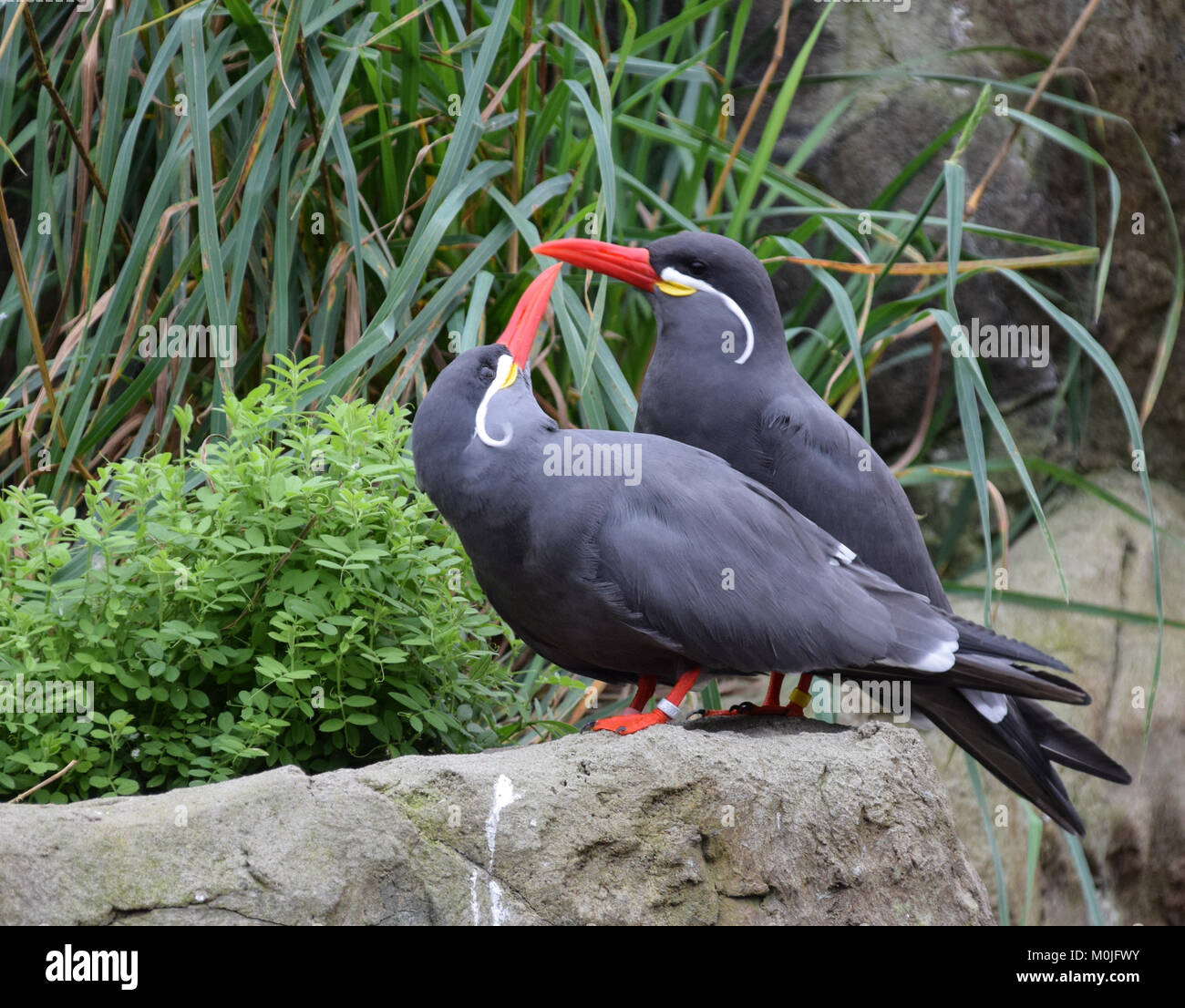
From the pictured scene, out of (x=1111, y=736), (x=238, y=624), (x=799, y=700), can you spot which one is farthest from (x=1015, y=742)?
(x=1111, y=736)

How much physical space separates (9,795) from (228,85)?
2171mm

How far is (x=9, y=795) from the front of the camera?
7.42 ft

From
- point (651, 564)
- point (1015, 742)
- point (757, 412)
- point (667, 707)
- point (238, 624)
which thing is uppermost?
point (757, 412)

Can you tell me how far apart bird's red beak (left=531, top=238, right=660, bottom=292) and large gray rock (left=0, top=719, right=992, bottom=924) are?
3.24 ft

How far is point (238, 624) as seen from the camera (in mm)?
2334

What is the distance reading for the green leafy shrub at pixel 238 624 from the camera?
226 cm

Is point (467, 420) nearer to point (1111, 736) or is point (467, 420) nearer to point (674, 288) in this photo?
point (674, 288)

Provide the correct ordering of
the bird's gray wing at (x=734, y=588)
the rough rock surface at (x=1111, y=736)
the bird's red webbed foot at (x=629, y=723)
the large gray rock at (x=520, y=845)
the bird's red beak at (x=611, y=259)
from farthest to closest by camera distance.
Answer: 1. the rough rock surface at (x=1111, y=736)
2. the bird's red beak at (x=611, y=259)
3. the bird's red webbed foot at (x=629, y=723)
4. the bird's gray wing at (x=734, y=588)
5. the large gray rock at (x=520, y=845)

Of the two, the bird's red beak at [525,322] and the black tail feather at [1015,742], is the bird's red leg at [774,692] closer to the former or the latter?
the black tail feather at [1015,742]

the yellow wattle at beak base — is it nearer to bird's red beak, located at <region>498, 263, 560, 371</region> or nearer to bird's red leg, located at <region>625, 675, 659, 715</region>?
bird's red beak, located at <region>498, 263, 560, 371</region>

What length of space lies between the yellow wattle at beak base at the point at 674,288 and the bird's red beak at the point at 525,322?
0.26m

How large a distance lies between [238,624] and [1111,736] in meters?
3.46

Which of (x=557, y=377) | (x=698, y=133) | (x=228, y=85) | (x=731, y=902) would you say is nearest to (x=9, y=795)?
(x=731, y=902)

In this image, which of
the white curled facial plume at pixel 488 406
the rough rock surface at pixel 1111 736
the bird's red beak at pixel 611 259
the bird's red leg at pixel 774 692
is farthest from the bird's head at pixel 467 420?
the rough rock surface at pixel 1111 736
